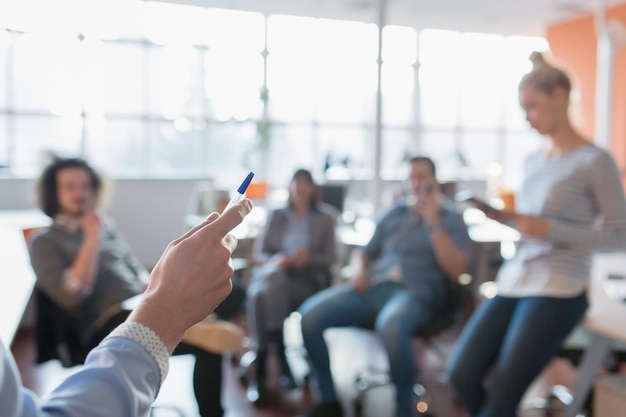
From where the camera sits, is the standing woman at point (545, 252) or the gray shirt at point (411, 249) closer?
the standing woman at point (545, 252)

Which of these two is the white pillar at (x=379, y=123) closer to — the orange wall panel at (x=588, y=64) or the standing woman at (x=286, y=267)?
the standing woman at (x=286, y=267)

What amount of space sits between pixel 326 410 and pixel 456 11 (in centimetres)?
655

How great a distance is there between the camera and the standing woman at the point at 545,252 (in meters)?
1.74

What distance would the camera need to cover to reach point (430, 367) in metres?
3.33

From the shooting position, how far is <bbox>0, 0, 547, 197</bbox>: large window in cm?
620

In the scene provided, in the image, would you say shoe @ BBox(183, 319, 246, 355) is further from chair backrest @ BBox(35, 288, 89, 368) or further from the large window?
the large window

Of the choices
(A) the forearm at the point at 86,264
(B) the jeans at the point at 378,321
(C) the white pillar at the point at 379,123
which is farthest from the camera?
(C) the white pillar at the point at 379,123

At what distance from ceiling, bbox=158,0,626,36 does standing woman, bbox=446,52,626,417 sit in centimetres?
523

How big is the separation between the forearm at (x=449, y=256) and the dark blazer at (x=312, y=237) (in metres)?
0.68

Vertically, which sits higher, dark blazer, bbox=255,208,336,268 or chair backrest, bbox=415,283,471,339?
dark blazer, bbox=255,208,336,268

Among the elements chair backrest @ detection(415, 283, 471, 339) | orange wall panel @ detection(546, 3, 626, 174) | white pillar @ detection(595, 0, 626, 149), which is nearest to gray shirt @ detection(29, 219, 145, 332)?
chair backrest @ detection(415, 283, 471, 339)

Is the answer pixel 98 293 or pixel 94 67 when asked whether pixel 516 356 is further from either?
pixel 94 67

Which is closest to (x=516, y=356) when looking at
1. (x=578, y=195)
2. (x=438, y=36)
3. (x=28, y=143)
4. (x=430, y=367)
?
(x=578, y=195)

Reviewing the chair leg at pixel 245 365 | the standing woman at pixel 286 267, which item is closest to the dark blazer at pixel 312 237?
the standing woman at pixel 286 267
